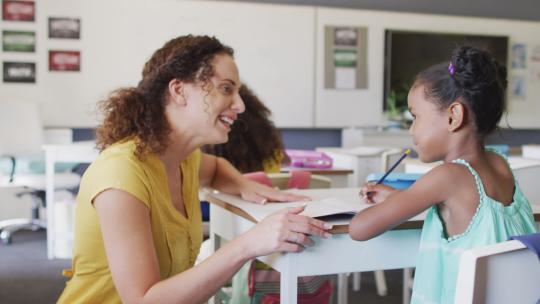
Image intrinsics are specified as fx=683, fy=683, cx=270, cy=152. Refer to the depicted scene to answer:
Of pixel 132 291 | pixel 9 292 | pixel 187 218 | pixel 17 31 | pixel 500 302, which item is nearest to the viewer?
pixel 500 302

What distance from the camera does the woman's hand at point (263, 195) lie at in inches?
66.8

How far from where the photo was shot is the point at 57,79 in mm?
5691

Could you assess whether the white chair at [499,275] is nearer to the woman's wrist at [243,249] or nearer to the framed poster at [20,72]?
the woman's wrist at [243,249]

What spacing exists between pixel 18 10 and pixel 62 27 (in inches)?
14.9

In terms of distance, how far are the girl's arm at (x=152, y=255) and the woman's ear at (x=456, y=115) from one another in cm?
33

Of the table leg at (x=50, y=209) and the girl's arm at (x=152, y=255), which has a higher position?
the girl's arm at (x=152, y=255)

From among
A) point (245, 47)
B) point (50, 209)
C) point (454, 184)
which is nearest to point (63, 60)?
point (245, 47)

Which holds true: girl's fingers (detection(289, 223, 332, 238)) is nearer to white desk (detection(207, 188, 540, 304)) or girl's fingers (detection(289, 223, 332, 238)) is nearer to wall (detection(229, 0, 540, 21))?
white desk (detection(207, 188, 540, 304))

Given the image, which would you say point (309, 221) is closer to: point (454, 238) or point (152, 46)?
point (454, 238)

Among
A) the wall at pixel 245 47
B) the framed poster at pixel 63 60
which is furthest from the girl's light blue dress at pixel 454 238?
the framed poster at pixel 63 60

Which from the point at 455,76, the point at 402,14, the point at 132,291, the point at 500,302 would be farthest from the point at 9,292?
the point at 402,14

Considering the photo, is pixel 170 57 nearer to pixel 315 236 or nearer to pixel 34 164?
pixel 315 236

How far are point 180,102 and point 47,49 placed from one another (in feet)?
15.0

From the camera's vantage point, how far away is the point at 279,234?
4.00 feet
